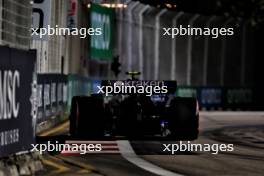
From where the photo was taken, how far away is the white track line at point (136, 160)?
1338 cm

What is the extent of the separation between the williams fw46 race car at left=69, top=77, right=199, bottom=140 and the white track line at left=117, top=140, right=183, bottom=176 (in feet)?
1.64

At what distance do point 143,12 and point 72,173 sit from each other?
Result: 3165 centimetres

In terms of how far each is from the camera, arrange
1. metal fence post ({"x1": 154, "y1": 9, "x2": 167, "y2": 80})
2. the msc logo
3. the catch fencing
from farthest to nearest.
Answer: metal fence post ({"x1": 154, "y1": 9, "x2": 167, "y2": 80}) < the catch fencing < the msc logo

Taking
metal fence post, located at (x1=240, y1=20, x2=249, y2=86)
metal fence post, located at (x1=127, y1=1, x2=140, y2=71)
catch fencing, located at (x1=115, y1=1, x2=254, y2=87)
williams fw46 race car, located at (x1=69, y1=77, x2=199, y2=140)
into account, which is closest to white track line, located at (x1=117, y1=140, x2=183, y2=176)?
williams fw46 race car, located at (x1=69, y1=77, x2=199, y2=140)

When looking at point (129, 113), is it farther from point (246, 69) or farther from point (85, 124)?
point (246, 69)

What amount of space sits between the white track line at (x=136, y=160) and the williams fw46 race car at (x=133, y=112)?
1.64 ft

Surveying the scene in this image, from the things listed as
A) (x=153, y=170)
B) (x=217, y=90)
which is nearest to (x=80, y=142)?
(x=153, y=170)

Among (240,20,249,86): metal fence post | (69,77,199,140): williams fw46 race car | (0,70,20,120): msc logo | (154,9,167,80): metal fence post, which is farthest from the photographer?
(240,20,249,86): metal fence post

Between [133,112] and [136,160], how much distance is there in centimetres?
385

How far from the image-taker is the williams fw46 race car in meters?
18.8

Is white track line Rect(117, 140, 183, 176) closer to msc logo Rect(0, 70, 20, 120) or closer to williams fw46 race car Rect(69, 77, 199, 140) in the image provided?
williams fw46 race car Rect(69, 77, 199, 140)

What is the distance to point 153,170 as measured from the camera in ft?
44.9

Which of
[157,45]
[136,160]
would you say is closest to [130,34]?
[157,45]

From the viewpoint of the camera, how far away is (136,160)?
50.6ft
